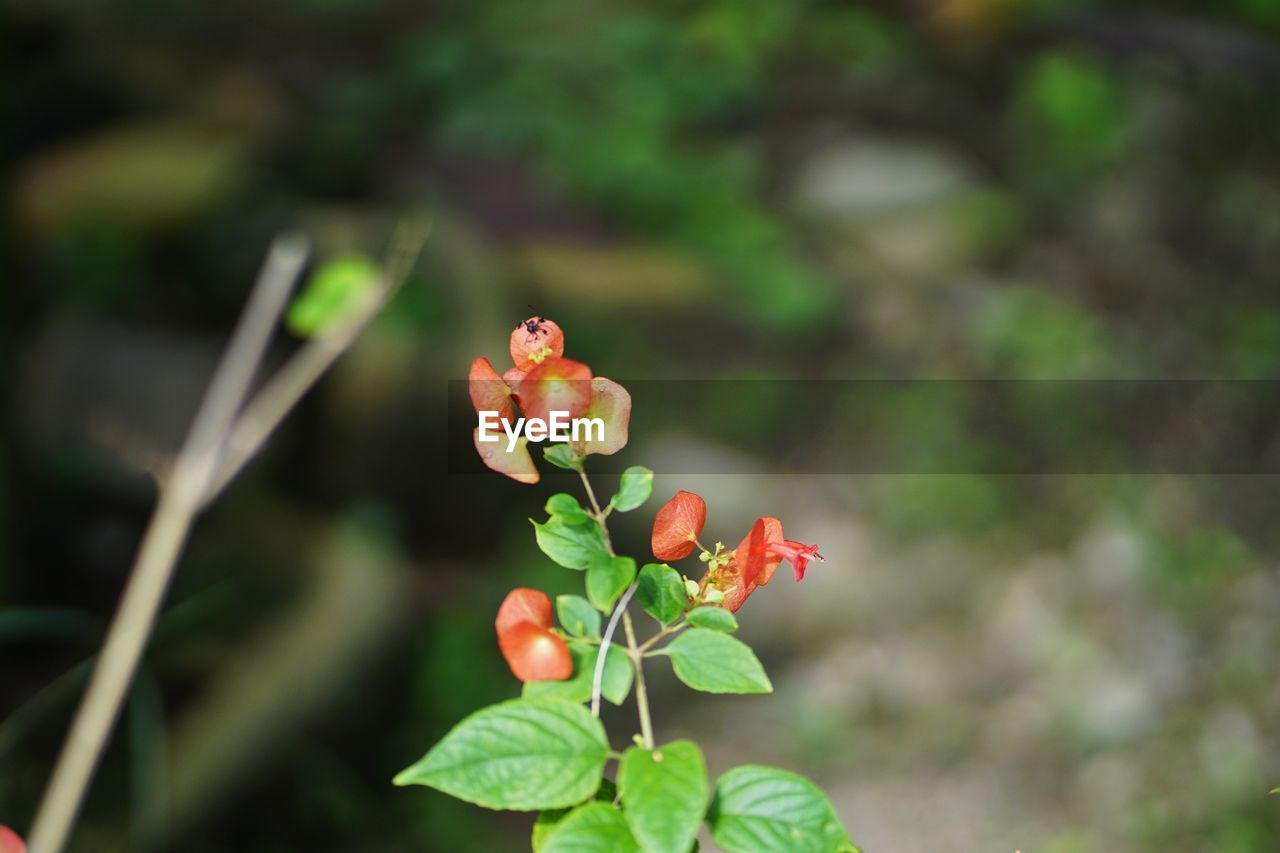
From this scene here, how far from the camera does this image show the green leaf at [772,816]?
0.26 metres

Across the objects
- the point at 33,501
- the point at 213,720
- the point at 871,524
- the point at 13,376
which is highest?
the point at 871,524

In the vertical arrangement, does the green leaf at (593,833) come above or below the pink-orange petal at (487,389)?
below

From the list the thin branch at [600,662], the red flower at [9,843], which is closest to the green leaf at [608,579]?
the thin branch at [600,662]

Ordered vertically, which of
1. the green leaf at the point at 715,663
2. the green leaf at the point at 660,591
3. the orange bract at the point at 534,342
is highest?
the orange bract at the point at 534,342

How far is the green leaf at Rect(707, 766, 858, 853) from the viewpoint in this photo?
0.84ft

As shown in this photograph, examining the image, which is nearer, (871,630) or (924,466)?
(871,630)

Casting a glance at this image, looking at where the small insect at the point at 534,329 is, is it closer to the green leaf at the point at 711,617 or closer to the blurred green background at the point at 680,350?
the green leaf at the point at 711,617

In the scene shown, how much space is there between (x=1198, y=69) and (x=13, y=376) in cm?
262

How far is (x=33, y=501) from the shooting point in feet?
4.78

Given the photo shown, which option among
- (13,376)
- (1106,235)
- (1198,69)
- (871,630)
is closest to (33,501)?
(13,376)

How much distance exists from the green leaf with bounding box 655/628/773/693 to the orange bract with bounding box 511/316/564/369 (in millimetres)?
85

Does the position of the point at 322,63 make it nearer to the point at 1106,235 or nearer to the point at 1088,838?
the point at 1106,235

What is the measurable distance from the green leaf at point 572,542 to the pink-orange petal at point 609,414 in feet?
0.07

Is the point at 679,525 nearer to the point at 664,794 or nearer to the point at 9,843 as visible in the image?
the point at 664,794
